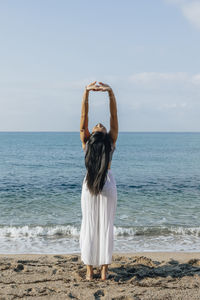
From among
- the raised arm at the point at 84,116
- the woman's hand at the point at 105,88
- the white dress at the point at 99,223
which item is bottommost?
the white dress at the point at 99,223

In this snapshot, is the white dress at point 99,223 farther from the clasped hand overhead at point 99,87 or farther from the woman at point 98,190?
the clasped hand overhead at point 99,87

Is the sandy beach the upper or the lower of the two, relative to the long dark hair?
lower

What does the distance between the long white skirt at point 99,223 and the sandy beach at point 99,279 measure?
0.39 metres

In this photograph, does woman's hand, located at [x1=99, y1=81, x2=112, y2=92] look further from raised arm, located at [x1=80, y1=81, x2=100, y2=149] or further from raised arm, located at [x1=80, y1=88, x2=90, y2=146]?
raised arm, located at [x1=80, y1=88, x2=90, y2=146]

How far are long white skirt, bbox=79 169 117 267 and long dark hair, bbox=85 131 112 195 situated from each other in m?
0.13

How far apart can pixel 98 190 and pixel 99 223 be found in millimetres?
534

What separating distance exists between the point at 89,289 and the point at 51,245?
161 inches

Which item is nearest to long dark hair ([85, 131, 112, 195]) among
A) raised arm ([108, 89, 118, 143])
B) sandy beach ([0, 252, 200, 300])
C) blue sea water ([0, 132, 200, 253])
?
raised arm ([108, 89, 118, 143])

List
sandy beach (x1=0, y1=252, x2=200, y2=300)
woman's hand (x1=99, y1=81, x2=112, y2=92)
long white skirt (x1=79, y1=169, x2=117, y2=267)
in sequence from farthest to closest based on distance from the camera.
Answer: long white skirt (x1=79, y1=169, x2=117, y2=267)
woman's hand (x1=99, y1=81, x2=112, y2=92)
sandy beach (x1=0, y1=252, x2=200, y2=300)

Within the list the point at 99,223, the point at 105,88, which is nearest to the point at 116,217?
the point at 99,223

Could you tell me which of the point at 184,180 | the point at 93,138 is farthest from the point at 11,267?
the point at 184,180

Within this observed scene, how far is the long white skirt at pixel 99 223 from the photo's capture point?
4754 mm

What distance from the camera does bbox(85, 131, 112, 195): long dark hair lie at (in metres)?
4.63

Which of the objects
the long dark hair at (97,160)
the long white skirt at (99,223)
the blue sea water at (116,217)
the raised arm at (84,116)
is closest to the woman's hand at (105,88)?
the raised arm at (84,116)
